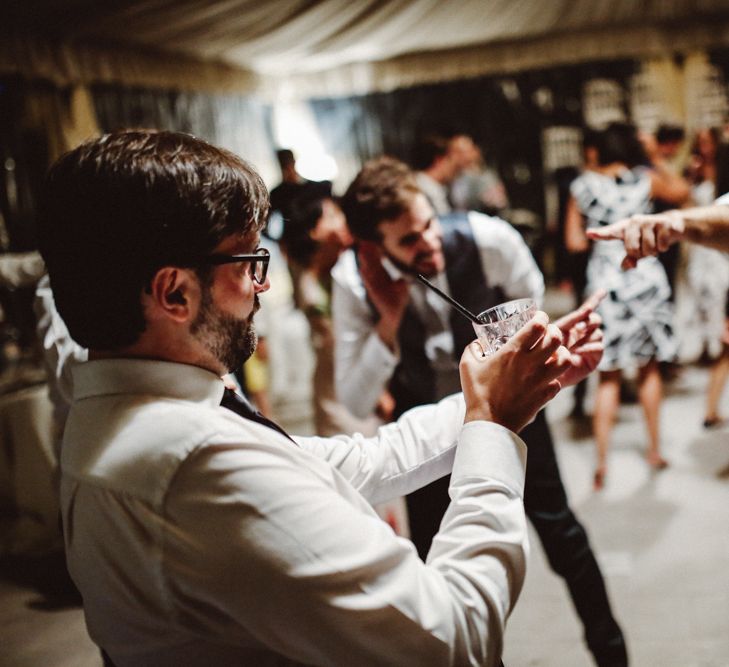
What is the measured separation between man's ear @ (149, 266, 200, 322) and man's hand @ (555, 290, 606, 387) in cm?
77

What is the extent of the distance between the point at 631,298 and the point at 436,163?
132 centimetres

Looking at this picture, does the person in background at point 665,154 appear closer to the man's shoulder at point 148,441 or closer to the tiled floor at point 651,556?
the tiled floor at point 651,556

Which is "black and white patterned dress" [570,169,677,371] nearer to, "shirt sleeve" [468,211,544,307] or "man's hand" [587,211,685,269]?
"shirt sleeve" [468,211,544,307]

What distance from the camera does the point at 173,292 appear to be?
35.0 inches

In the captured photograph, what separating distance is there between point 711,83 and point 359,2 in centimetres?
440

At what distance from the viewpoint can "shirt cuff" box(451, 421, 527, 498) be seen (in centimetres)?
92

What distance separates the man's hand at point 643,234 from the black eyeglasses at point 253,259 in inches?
36.2

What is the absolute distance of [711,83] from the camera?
7.65 metres

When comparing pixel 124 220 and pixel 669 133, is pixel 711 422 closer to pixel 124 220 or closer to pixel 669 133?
pixel 669 133

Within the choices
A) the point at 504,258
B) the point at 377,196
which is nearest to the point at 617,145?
the point at 504,258

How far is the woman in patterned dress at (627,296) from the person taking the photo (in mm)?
3727

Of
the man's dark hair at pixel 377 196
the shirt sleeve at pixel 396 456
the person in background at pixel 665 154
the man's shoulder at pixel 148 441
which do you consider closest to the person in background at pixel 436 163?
the person in background at pixel 665 154

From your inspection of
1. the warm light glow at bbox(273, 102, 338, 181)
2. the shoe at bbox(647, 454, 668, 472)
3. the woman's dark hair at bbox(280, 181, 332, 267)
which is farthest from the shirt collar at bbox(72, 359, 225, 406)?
the warm light glow at bbox(273, 102, 338, 181)

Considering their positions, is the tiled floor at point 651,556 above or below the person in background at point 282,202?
below
